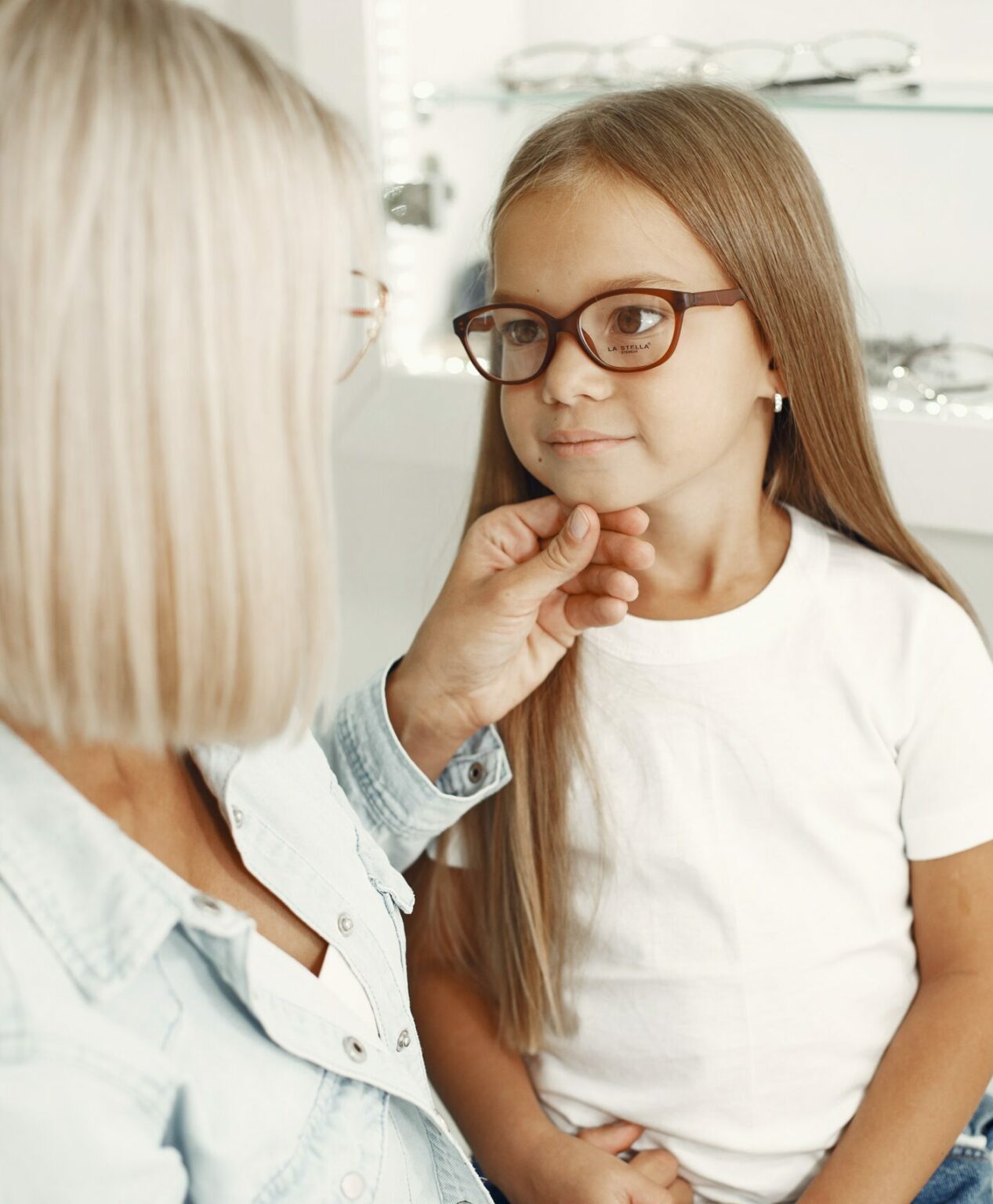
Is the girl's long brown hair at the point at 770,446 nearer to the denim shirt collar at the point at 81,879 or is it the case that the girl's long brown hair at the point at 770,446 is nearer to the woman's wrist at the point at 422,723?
the woman's wrist at the point at 422,723

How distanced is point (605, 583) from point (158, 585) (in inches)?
18.2

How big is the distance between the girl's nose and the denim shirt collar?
1.44ft

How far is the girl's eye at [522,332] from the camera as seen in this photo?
0.89 metres

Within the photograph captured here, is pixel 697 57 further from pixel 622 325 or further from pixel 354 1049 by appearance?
pixel 354 1049

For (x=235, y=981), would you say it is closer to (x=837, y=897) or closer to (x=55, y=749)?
(x=55, y=749)

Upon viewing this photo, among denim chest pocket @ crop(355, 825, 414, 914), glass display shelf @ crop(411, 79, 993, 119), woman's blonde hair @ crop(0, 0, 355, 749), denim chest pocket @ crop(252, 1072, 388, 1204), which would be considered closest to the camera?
woman's blonde hair @ crop(0, 0, 355, 749)

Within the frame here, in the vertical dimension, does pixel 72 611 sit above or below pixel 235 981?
above

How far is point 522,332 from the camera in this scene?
897mm

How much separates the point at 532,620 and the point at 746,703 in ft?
0.58

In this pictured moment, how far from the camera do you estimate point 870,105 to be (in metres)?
1.35

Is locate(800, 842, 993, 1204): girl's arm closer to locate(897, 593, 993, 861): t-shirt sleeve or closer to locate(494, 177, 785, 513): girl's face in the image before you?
locate(897, 593, 993, 861): t-shirt sleeve

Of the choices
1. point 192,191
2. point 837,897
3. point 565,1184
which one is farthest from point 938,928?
point 192,191

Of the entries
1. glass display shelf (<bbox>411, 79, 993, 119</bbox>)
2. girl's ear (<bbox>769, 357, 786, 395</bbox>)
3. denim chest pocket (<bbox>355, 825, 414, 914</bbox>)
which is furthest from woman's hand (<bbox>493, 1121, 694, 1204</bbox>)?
glass display shelf (<bbox>411, 79, 993, 119</bbox>)

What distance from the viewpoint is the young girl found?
0.86 m
